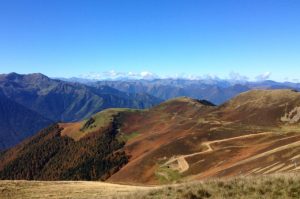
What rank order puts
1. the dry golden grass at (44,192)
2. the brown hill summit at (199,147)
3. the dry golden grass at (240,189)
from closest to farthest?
the dry golden grass at (240,189) < the dry golden grass at (44,192) < the brown hill summit at (199,147)

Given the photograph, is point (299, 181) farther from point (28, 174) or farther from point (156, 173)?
point (28, 174)

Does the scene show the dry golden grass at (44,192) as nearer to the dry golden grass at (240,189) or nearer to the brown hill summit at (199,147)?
the dry golden grass at (240,189)

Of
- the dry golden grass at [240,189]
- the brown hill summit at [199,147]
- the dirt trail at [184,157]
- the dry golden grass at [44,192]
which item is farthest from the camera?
the dirt trail at [184,157]

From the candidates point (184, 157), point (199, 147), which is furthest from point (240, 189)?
point (199, 147)

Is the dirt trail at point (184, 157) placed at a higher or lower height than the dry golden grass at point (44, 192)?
lower

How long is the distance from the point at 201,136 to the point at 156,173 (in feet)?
93.8

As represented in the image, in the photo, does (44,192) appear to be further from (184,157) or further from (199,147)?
(199,147)

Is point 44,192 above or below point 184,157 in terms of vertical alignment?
above

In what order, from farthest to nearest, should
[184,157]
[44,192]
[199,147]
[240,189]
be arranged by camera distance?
[199,147], [184,157], [44,192], [240,189]

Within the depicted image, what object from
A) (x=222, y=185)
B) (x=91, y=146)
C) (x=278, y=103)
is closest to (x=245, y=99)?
(x=278, y=103)

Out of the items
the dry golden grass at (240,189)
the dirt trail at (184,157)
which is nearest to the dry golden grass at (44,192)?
the dry golden grass at (240,189)

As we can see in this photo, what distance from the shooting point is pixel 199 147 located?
346 feet

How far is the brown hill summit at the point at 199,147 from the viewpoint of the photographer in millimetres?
68763

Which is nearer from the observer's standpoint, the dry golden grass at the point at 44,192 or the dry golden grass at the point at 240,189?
the dry golden grass at the point at 240,189
